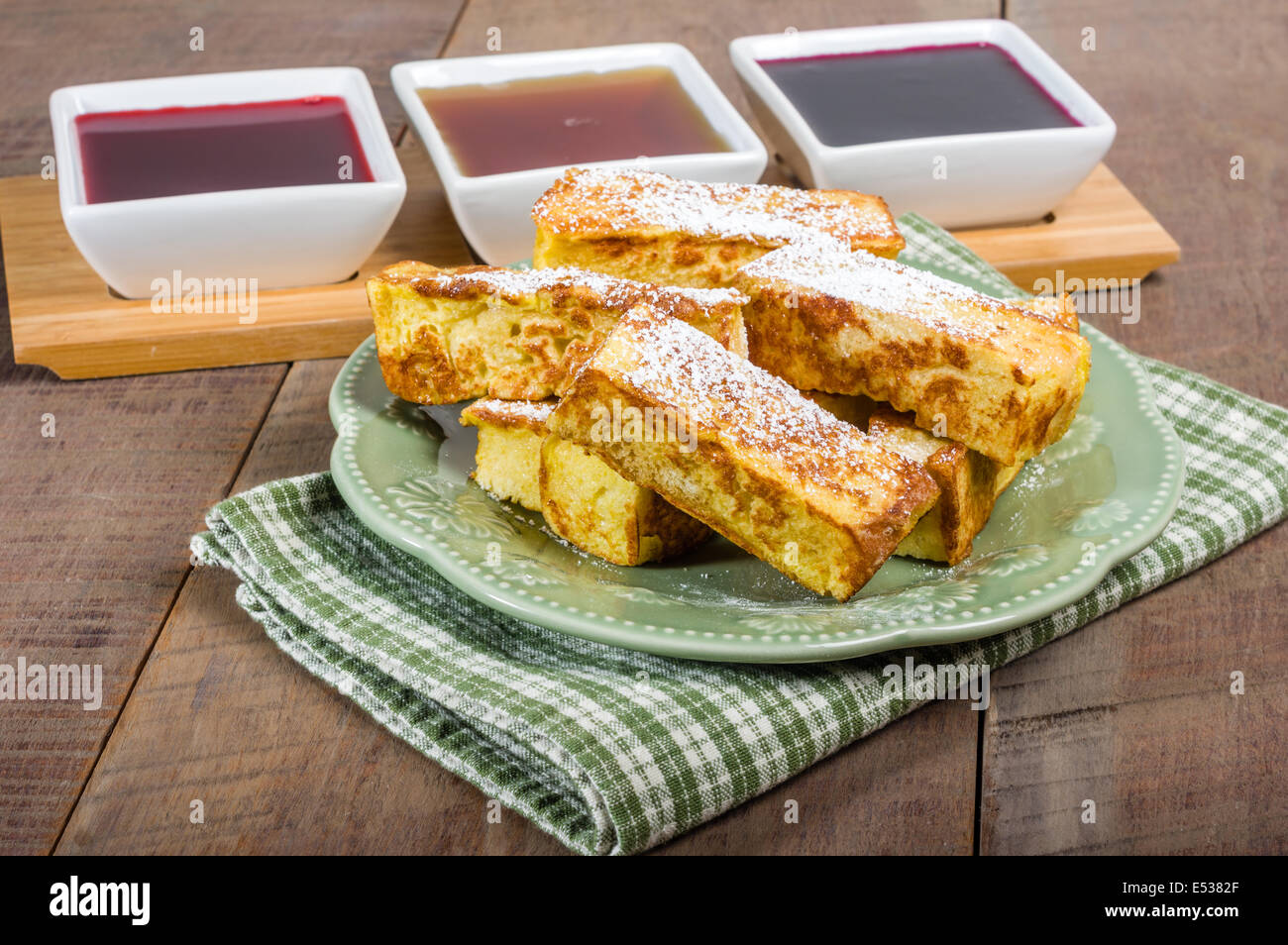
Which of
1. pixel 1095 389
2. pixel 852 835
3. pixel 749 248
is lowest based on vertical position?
pixel 852 835

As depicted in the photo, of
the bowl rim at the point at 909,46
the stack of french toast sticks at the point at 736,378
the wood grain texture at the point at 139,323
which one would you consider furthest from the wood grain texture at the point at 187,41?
the stack of french toast sticks at the point at 736,378

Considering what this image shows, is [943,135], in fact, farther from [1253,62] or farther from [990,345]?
[1253,62]

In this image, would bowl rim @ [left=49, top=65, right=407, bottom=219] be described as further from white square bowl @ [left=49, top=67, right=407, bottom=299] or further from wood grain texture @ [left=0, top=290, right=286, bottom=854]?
wood grain texture @ [left=0, top=290, right=286, bottom=854]

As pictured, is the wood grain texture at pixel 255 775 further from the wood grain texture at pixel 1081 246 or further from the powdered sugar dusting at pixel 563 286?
the wood grain texture at pixel 1081 246

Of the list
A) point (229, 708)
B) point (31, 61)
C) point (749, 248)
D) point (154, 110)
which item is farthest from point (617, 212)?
point (31, 61)

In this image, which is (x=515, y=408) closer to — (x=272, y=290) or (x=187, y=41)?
(x=272, y=290)

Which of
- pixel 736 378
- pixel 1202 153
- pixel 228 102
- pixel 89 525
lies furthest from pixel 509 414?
pixel 1202 153
